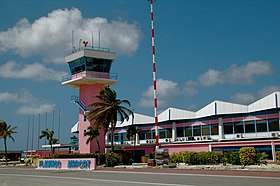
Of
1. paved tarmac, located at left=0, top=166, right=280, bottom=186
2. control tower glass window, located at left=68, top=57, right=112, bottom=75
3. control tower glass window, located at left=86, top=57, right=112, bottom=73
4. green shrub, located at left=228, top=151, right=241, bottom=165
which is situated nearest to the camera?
paved tarmac, located at left=0, top=166, right=280, bottom=186

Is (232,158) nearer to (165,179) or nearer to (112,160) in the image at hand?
(165,179)

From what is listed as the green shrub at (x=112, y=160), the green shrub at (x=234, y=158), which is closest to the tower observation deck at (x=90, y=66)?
the green shrub at (x=112, y=160)

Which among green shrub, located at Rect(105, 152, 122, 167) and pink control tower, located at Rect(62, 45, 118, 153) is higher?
pink control tower, located at Rect(62, 45, 118, 153)

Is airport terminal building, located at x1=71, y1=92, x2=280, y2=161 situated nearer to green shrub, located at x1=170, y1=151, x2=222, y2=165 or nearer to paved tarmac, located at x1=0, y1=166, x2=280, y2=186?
green shrub, located at x1=170, y1=151, x2=222, y2=165

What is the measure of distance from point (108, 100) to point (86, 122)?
627 centimetres

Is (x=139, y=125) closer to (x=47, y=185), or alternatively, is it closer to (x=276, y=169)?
(x=276, y=169)

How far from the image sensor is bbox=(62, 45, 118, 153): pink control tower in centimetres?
4884

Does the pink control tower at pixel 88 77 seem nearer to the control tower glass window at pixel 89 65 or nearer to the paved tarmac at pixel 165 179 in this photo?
the control tower glass window at pixel 89 65

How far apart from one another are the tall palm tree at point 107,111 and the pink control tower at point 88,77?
12.2ft

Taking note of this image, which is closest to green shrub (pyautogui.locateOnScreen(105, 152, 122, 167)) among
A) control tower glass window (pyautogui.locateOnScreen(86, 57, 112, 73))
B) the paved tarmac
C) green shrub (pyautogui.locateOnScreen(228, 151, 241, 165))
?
control tower glass window (pyautogui.locateOnScreen(86, 57, 112, 73))

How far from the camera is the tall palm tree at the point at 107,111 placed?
4488 cm

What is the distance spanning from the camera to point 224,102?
170 ft

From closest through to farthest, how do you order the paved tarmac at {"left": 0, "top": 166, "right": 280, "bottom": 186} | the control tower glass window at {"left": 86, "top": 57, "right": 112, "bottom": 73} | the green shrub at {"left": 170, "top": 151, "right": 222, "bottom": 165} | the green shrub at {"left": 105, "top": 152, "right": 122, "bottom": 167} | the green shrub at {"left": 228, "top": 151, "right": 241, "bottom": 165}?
the paved tarmac at {"left": 0, "top": 166, "right": 280, "bottom": 186}
the green shrub at {"left": 228, "top": 151, "right": 241, "bottom": 165}
the green shrub at {"left": 170, "top": 151, "right": 222, "bottom": 165}
the green shrub at {"left": 105, "top": 152, "right": 122, "bottom": 167}
the control tower glass window at {"left": 86, "top": 57, "right": 112, "bottom": 73}

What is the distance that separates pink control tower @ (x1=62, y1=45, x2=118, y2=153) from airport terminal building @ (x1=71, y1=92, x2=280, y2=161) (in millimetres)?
8089
